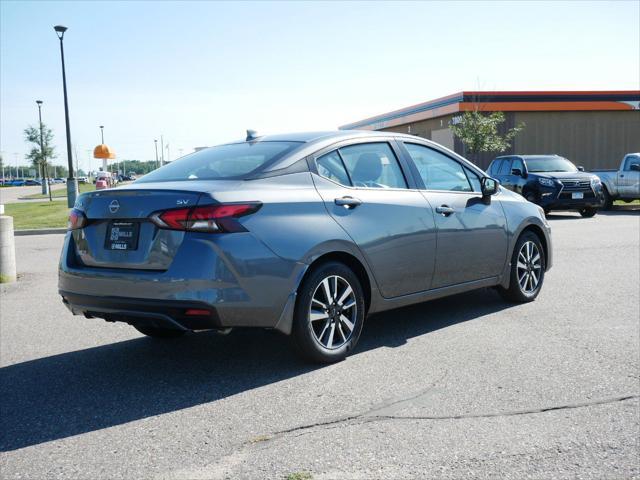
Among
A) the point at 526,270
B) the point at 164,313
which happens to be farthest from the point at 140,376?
the point at 526,270

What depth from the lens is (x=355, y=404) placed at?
4.10 meters

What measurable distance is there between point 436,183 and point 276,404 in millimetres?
2805

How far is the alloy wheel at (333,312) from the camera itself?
485 centimetres

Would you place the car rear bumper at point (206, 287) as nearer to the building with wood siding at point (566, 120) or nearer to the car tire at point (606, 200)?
the car tire at point (606, 200)

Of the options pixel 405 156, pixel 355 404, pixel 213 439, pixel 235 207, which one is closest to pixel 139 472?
pixel 213 439

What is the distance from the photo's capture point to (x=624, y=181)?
2277cm

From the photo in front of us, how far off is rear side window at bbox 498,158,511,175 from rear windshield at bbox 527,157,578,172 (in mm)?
697

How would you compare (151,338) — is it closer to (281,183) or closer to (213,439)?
(281,183)

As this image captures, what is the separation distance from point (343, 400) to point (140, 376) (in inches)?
60.7

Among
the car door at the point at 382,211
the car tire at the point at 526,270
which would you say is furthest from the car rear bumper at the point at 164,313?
the car tire at the point at 526,270

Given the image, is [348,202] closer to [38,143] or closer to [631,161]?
[631,161]

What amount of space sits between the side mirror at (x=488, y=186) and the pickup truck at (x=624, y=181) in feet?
59.5

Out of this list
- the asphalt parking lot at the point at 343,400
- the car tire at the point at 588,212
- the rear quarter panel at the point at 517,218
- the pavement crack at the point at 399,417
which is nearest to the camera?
the asphalt parking lot at the point at 343,400

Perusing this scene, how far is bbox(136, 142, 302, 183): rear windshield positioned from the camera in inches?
195
